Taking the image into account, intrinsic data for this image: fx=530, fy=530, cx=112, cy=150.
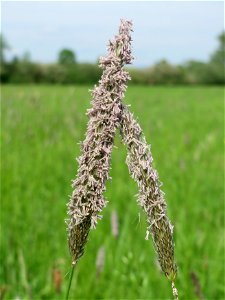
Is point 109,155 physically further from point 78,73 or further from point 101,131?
point 78,73

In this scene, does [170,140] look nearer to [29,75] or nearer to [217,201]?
[217,201]

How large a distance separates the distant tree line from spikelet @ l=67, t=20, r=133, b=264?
40.7 metres

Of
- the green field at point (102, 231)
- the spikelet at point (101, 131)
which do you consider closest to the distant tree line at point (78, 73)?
the green field at point (102, 231)

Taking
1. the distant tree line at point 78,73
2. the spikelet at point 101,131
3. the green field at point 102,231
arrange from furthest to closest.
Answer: the distant tree line at point 78,73 → the green field at point 102,231 → the spikelet at point 101,131

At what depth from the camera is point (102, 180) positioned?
2.42 feet

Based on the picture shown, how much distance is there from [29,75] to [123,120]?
5414 cm

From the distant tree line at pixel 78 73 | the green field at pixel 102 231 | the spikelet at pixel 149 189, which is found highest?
the distant tree line at pixel 78 73

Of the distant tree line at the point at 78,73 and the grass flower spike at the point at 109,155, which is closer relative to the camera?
the grass flower spike at the point at 109,155

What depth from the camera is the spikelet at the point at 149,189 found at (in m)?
0.73

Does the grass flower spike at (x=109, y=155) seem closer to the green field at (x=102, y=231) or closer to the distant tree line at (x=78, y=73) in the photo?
the green field at (x=102, y=231)

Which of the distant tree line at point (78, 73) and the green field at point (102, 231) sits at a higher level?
the distant tree line at point (78, 73)

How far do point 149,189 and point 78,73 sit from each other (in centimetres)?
4976

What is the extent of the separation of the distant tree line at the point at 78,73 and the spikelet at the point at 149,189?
40.7 meters

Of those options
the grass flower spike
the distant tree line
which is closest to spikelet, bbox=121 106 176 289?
the grass flower spike
